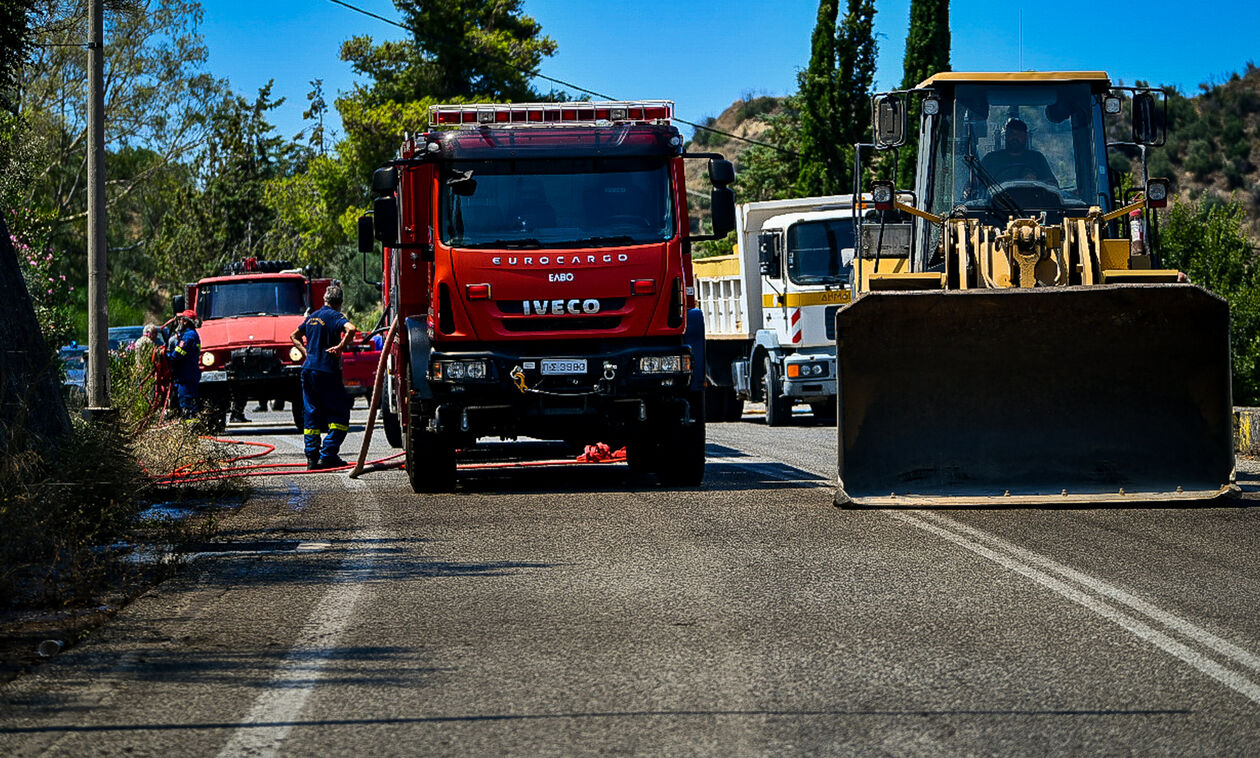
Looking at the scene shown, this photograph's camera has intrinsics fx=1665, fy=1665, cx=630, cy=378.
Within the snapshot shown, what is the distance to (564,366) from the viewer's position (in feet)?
42.3

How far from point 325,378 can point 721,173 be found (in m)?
5.12

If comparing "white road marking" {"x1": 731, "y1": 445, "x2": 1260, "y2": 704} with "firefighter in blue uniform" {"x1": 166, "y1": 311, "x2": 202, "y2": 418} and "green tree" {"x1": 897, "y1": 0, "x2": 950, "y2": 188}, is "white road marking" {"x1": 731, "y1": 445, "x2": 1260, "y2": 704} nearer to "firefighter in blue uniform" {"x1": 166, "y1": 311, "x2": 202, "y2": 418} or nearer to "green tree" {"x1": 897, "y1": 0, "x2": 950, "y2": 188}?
"firefighter in blue uniform" {"x1": 166, "y1": 311, "x2": 202, "y2": 418}

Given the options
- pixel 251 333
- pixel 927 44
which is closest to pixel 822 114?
pixel 927 44

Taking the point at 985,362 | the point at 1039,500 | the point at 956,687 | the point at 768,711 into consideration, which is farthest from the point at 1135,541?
the point at 768,711

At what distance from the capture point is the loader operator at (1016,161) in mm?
12938

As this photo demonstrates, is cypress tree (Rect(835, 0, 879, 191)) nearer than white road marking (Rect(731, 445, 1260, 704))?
No

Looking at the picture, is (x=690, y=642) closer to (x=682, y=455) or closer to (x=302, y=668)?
(x=302, y=668)

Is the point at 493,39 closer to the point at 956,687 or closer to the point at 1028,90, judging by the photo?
the point at 1028,90

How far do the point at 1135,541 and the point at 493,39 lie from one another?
1683 inches

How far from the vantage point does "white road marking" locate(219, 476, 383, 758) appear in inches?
209

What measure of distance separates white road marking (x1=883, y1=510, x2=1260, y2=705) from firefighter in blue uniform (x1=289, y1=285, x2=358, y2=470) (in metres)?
7.60

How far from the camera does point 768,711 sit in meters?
5.61

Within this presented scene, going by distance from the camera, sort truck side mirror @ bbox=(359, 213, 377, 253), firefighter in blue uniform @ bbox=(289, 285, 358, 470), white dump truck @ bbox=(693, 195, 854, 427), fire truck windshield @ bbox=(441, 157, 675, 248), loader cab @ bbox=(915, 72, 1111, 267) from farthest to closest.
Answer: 1. white dump truck @ bbox=(693, 195, 854, 427)
2. firefighter in blue uniform @ bbox=(289, 285, 358, 470)
3. truck side mirror @ bbox=(359, 213, 377, 253)
4. fire truck windshield @ bbox=(441, 157, 675, 248)
5. loader cab @ bbox=(915, 72, 1111, 267)

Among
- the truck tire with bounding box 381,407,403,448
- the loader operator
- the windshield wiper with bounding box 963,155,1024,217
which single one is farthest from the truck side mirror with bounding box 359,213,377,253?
the loader operator
